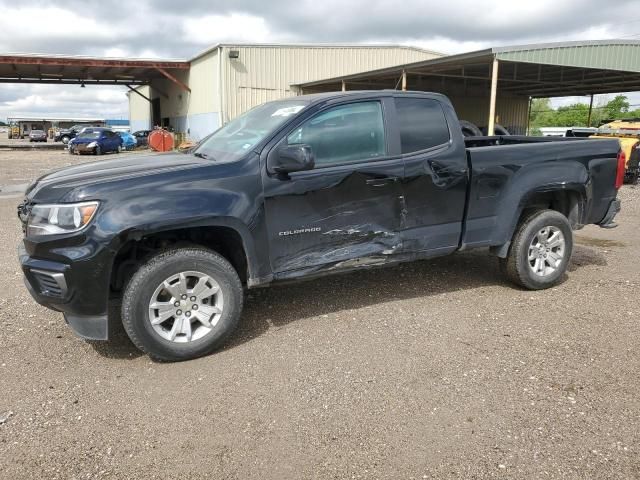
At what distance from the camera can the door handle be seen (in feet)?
14.0

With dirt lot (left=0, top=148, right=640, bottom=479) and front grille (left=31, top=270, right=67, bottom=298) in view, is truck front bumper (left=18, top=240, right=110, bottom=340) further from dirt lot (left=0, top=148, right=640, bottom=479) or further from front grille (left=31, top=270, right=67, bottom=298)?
dirt lot (left=0, top=148, right=640, bottom=479)

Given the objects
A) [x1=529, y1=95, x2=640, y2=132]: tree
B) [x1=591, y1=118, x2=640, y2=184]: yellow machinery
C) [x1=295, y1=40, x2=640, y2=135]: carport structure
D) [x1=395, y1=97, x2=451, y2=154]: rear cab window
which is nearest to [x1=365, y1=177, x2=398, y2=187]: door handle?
[x1=395, y1=97, x2=451, y2=154]: rear cab window

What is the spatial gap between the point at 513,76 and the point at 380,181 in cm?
2202

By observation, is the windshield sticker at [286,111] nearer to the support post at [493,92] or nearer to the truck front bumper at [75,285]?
the truck front bumper at [75,285]

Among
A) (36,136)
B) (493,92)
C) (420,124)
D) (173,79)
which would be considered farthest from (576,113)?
(420,124)

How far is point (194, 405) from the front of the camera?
326 centimetres

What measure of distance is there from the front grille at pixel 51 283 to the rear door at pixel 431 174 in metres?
2.67

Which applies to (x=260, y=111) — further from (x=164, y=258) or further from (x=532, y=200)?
(x=532, y=200)

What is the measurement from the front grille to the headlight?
0.27 meters

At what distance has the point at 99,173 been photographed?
12.7 feet

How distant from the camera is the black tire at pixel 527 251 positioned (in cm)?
513

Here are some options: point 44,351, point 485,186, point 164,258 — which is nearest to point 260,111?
point 164,258

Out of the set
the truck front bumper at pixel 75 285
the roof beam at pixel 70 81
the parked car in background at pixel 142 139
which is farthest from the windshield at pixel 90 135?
the truck front bumper at pixel 75 285

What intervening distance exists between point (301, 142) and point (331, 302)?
1.63 meters
